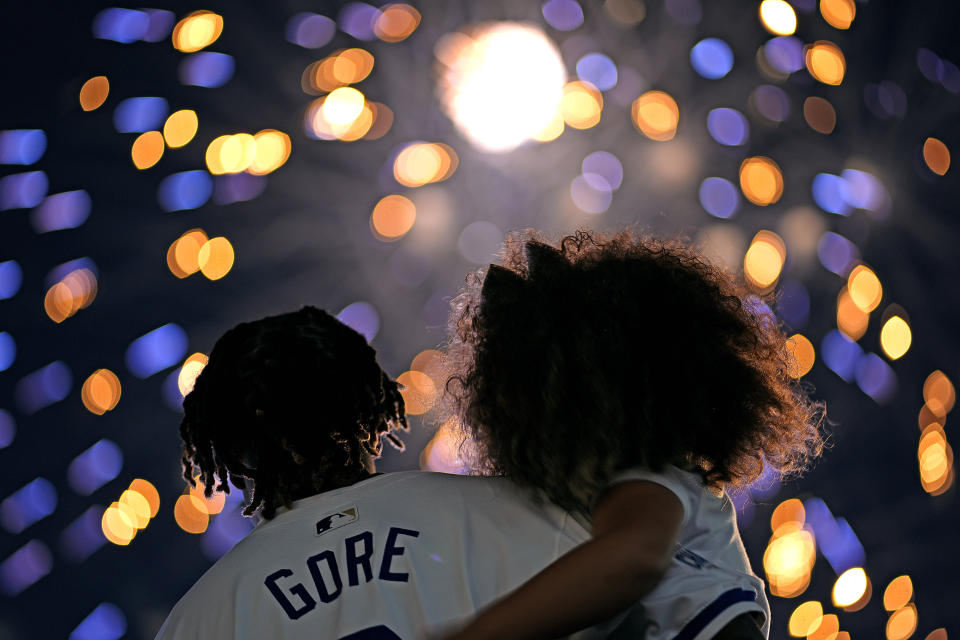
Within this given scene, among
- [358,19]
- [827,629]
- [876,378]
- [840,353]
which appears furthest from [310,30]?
[827,629]

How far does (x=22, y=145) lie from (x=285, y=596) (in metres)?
1.36

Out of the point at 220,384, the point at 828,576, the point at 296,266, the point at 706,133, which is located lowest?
the point at 828,576

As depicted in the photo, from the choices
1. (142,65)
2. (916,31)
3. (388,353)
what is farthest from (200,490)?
(916,31)

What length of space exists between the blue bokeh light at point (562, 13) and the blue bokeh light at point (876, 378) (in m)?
0.89

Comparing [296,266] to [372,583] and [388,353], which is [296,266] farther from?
[372,583]

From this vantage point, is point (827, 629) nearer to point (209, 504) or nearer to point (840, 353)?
point (840, 353)

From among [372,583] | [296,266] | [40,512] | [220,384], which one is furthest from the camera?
[296,266]

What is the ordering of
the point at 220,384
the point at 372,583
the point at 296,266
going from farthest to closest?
the point at 296,266 → the point at 220,384 → the point at 372,583

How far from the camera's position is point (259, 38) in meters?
1.58

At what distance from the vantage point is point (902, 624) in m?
1.75

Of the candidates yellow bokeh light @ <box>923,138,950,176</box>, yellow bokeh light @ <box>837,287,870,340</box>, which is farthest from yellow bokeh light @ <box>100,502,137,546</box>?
yellow bokeh light @ <box>923,138,950,176</box>

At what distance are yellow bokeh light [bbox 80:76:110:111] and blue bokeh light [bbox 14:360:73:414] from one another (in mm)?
458

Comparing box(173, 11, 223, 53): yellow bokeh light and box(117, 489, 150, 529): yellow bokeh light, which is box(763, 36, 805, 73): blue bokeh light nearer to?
box(173, 11, 223, 53): yellow bokeh light

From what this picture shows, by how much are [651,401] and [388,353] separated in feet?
4.16
